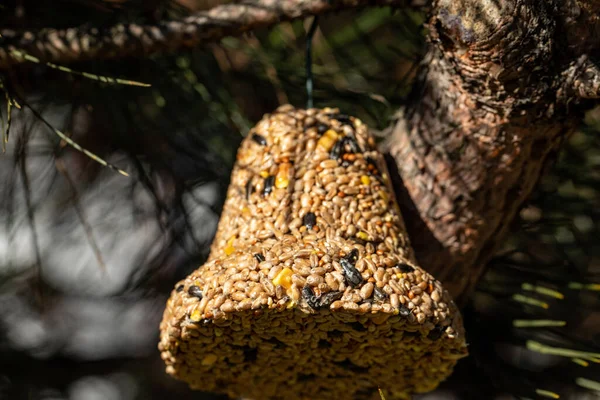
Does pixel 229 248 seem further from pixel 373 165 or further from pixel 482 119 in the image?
pixel 482 119

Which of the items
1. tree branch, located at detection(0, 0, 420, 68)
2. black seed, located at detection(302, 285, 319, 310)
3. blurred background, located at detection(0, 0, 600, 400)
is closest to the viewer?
black seed, located at detection(302, 285, 319, 310)

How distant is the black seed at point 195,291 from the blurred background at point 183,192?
317 mm

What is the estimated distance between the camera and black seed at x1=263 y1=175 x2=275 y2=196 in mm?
797

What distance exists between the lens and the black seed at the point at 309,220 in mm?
767

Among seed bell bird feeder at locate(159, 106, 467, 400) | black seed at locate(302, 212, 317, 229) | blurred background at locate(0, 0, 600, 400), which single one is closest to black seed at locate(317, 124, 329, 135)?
seed bell bird feeder at locate(159, 106, 467, 400)

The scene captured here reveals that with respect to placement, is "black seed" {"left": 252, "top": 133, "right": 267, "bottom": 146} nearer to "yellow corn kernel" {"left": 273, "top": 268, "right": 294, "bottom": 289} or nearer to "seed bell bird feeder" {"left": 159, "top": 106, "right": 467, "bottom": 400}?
"seed bell bird feeder" {"left": 159, "top": 106, "right": 467, "bottom": 400}

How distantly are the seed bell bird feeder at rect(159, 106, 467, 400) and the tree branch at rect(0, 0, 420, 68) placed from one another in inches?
5.7

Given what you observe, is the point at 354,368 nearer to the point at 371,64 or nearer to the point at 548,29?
the point at 548,29

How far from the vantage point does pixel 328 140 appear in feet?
2.68

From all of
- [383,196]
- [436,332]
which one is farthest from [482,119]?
[436,332]

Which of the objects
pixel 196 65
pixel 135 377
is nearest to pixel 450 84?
pixel 196 65

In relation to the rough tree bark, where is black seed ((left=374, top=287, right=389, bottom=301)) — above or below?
below

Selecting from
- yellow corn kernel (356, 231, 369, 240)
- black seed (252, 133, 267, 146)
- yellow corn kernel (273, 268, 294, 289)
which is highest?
black seed (252, 133, 267, 146)

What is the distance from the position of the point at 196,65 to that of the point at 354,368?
1.81ft
